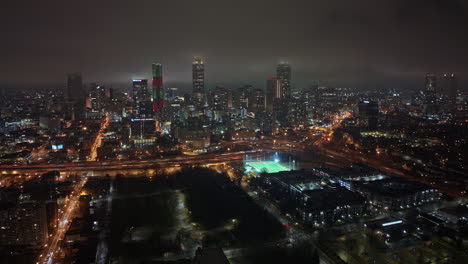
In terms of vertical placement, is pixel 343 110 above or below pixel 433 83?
below

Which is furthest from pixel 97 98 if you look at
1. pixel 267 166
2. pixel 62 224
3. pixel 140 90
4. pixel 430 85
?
pixel 430 85

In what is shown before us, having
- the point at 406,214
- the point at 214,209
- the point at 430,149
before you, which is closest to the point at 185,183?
the point at 214,209

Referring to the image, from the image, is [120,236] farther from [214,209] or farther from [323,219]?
[323,219]

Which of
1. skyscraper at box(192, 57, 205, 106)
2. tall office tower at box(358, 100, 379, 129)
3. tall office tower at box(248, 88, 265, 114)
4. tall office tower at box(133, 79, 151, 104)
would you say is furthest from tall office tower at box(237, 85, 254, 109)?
tall office tower at box(358, 100, 379, 129)

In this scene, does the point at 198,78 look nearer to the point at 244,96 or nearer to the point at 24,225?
the point at 244,96

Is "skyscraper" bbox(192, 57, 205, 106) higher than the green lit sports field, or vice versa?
"skyscraper" bbox(192, 57, 205, 106)

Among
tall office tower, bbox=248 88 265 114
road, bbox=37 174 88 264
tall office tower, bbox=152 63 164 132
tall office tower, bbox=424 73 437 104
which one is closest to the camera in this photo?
road, bbox=37 174 88 264

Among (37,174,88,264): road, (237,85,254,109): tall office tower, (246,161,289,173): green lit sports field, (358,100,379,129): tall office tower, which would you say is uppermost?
(237,85,254,109): tall office tower

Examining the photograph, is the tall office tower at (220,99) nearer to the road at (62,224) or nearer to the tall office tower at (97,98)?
the tall office tower at (97,98)

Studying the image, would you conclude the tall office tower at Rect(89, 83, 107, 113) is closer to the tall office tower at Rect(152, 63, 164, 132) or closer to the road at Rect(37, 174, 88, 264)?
the tall office tower at Rect(152, 63, 164, 132)
